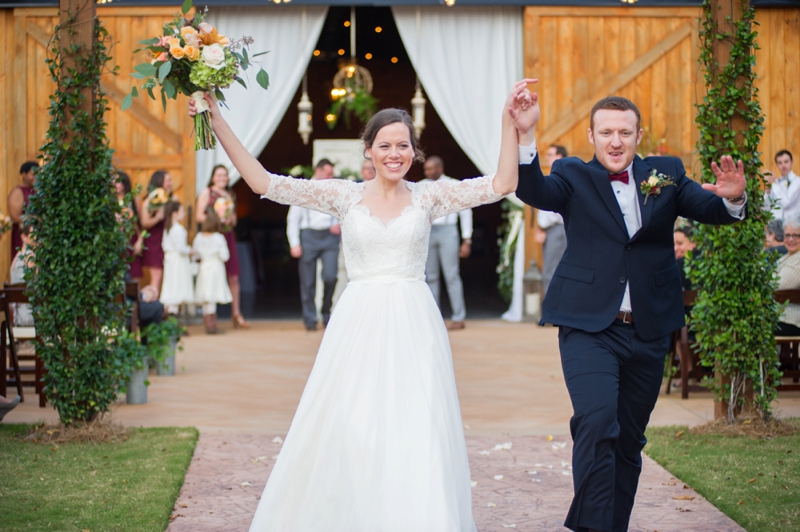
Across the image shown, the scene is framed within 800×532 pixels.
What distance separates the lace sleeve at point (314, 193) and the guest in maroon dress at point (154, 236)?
6.70 metres

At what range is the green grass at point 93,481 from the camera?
4.48 m

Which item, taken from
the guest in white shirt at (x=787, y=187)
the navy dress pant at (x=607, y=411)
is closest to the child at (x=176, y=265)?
the guest in white shirt at (x=787, y=187)

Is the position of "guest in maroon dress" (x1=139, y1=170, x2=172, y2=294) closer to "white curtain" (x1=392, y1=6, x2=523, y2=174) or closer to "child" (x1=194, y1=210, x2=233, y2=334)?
"child" (x1=194, y1=210, x2=233, y2=334)

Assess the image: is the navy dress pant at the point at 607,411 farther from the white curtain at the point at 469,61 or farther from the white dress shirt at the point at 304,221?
the white curtain at the point at 469,61

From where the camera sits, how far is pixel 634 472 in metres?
3.93

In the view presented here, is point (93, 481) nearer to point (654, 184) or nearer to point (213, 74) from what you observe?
point (213, 74)

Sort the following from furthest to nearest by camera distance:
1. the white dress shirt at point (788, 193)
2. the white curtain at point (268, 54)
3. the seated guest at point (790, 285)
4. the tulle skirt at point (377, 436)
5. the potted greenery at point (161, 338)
Result: the white curtain at point (268, 54)
the white dress shirt at point (788, 193)
the potted greenery at point (161, 338)
the seated guest at point (790, 285)
the tulle skirt at point (377, 436)

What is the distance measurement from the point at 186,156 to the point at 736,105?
829 centimetres

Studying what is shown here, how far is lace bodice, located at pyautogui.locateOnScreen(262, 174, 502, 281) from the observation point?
159 inches

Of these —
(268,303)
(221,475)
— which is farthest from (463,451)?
(268,303)

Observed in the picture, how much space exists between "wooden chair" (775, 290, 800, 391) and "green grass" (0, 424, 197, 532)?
4.35m

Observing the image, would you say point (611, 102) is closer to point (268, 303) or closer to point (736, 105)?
point (736, 105)

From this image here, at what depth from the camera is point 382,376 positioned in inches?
151

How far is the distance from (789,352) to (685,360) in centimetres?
100
